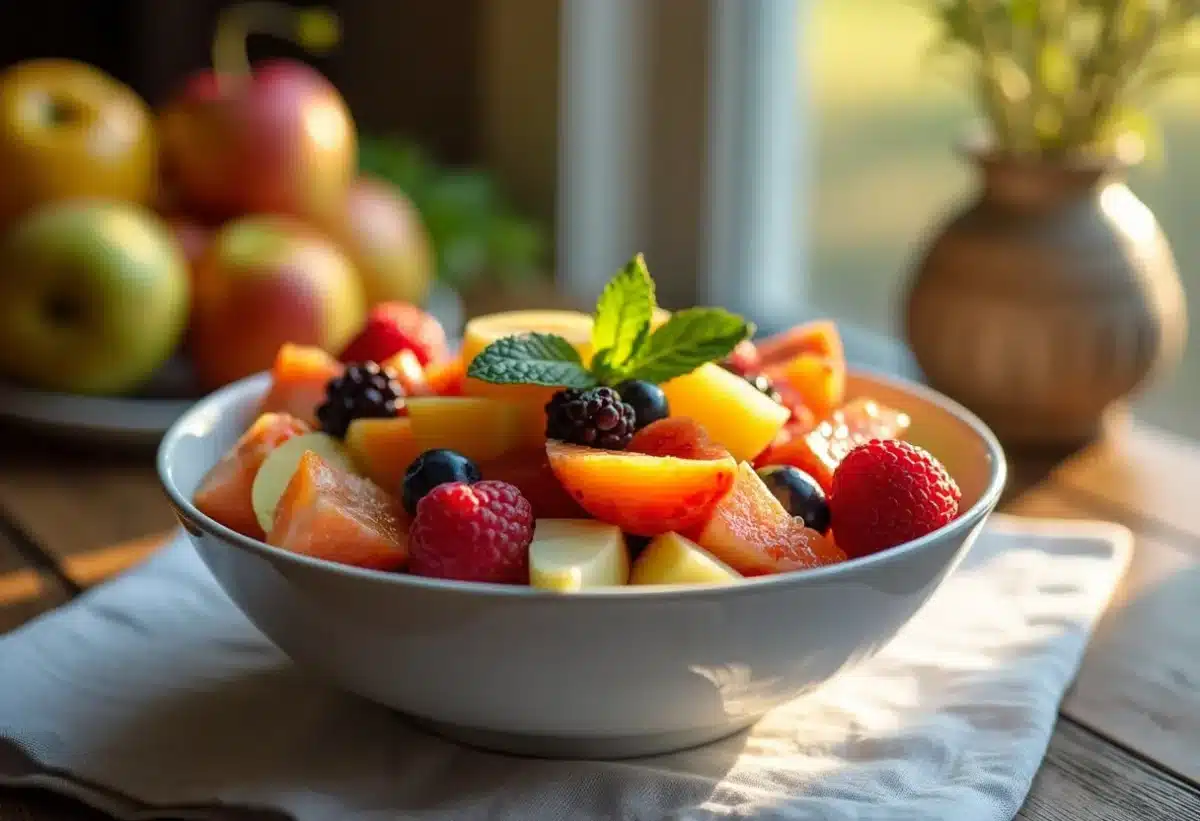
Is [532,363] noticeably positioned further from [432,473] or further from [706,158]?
[706,158]

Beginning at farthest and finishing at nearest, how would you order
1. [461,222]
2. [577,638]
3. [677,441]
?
[461,222], [677,441], [577,638]

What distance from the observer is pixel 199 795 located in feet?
2.41

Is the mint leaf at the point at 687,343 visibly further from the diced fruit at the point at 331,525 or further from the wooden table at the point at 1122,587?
the wooden table at the point at 1122,587

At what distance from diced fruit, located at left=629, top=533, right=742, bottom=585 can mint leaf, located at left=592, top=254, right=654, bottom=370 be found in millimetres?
158

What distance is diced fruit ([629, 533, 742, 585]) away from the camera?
2.24 ft

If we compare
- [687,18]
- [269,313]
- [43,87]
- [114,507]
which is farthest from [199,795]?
[687,18]

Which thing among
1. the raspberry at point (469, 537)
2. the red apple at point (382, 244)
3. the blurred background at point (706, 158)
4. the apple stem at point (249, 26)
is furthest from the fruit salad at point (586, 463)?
the apple stem at point (249, 26)

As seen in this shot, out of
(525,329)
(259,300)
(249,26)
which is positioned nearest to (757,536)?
(525,329)

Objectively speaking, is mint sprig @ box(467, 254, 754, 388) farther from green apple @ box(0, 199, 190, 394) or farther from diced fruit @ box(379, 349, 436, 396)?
green apple @ box(0, 199, 190, 394)

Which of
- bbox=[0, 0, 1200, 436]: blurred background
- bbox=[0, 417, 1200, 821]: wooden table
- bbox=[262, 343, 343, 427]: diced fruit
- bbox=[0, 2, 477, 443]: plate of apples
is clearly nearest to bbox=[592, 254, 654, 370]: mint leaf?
bbox=[262, 343, 343, 427]: diced fruit

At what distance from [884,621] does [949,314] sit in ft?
1.92

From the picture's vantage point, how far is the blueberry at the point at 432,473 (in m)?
0.74

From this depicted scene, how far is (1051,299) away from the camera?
120 cm

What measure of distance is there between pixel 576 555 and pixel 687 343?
7.8 inches
